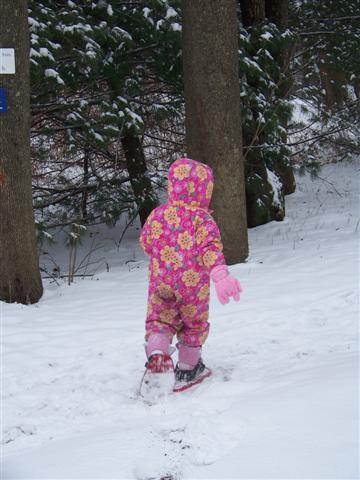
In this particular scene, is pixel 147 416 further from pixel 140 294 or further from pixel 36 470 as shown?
pixel 140 294

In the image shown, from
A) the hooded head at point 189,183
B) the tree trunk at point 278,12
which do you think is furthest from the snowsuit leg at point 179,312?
the tree trunk at point 278,12

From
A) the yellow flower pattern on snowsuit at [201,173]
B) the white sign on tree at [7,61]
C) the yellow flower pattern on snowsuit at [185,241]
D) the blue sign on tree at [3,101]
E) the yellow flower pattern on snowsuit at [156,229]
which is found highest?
the white sign on tree at [7,61]

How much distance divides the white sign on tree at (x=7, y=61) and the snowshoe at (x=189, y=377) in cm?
338

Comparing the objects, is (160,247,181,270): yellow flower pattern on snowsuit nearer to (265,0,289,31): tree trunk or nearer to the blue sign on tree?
the blue sign on tree

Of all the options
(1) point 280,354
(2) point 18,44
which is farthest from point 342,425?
(2) point 18,44

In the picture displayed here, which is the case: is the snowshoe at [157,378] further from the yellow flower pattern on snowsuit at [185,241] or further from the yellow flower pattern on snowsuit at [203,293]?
the yellow flower pattern on snowsuit at [185,241]

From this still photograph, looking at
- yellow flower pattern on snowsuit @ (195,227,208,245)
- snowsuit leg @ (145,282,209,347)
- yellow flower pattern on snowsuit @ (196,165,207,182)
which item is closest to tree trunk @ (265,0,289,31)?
yellow flower pattern on snowsuit @ (196,165,207,182)

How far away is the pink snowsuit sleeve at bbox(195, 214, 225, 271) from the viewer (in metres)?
3.21

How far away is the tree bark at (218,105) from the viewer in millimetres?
6160

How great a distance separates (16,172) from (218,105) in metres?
2.45

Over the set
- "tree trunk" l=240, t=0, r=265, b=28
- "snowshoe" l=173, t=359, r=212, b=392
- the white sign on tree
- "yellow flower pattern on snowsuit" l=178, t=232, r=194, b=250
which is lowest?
"snowshoe" l=173, t=359, r=212, b=392

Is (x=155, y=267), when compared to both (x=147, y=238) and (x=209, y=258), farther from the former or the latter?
(x=209, y=258)

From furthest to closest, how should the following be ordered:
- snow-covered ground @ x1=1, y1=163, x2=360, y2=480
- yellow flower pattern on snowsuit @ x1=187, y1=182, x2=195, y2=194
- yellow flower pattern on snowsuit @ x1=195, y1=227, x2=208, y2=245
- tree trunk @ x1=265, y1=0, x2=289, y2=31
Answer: tree trunk @ x1=265, y1=0, x2=289, y2=31 < yellow flower pattern on snowsuit @ x1=187, y1=182, x2=195, y2=194 < yellow flower pattern on snowsuit @ x1=195, y1=227, x2=208, y2=245 < snow-covered ground @ x1=1, y1=163, x2=360, y2=480

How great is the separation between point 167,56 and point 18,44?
2.81 metres
